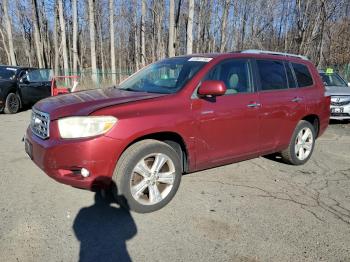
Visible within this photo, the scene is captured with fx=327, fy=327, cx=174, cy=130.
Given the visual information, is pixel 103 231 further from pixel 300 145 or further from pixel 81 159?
pixel 300 145

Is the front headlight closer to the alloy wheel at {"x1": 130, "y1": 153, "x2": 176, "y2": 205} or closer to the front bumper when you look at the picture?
the front bumper

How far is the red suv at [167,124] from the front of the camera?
334 cm

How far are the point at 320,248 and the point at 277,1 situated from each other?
124 ft

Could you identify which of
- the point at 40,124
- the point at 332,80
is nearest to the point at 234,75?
the point at 40,124

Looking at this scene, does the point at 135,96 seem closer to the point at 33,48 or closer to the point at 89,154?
the point at 89,154

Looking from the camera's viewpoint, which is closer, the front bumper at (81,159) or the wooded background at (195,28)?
the front bumper at (81,159)

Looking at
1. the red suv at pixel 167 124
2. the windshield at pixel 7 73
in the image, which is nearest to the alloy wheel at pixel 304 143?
the red suv at pixel 167 124

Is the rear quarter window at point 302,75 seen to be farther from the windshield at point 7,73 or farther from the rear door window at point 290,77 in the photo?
the windshield at point 7,73

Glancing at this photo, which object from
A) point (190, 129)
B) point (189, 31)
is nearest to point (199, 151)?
point (190, 129)

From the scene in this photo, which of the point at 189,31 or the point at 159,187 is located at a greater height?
the point at 189,31

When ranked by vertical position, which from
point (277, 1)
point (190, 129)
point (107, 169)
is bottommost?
point (107, 169)

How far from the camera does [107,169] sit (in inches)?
133

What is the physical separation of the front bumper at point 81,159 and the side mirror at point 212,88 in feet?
3.93

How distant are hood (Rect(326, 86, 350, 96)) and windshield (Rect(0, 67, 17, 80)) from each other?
34.4 ft
